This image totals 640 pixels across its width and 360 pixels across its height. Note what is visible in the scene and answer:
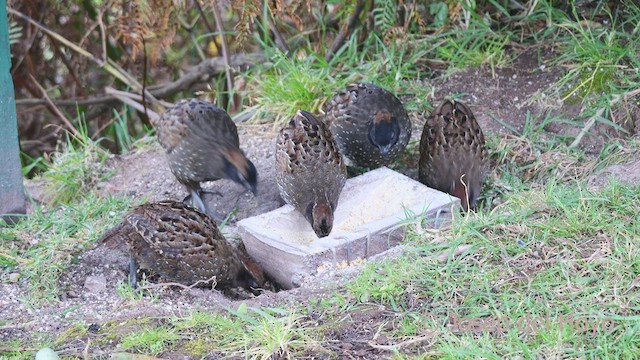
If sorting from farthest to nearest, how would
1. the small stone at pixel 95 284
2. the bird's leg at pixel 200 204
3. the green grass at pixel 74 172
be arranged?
the green grass at pixel 74 172
the bird's leg at pixel 200 204
the small stone at pixel 95 284

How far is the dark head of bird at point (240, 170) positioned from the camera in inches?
264

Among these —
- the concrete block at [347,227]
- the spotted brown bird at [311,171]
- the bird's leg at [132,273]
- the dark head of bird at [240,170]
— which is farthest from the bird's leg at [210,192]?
the bird's leg at [132,273]

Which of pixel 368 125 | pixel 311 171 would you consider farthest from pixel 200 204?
pixel 368 125

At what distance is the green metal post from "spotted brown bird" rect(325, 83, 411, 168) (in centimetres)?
231

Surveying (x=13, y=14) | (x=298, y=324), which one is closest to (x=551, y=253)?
(x=298, y=324)

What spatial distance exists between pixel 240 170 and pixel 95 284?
4.86 ft

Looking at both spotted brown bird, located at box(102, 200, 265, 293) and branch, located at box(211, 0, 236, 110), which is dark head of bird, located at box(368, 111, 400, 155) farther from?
branch, located at box(211, 0, 236, 110)

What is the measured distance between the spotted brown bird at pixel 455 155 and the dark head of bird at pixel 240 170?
4.06ft

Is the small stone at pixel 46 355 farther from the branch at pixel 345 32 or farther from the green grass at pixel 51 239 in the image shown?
the branch at pixel 345 32

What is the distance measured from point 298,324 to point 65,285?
1.78 meters

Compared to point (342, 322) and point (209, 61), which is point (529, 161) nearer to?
point (342, 322)

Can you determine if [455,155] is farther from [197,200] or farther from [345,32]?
[345,32]

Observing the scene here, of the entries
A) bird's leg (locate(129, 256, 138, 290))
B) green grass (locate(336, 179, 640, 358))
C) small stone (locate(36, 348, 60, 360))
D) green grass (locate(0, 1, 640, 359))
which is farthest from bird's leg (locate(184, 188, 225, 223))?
small stone (locate(36, 348, 60, 360))

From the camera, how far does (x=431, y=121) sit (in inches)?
272
